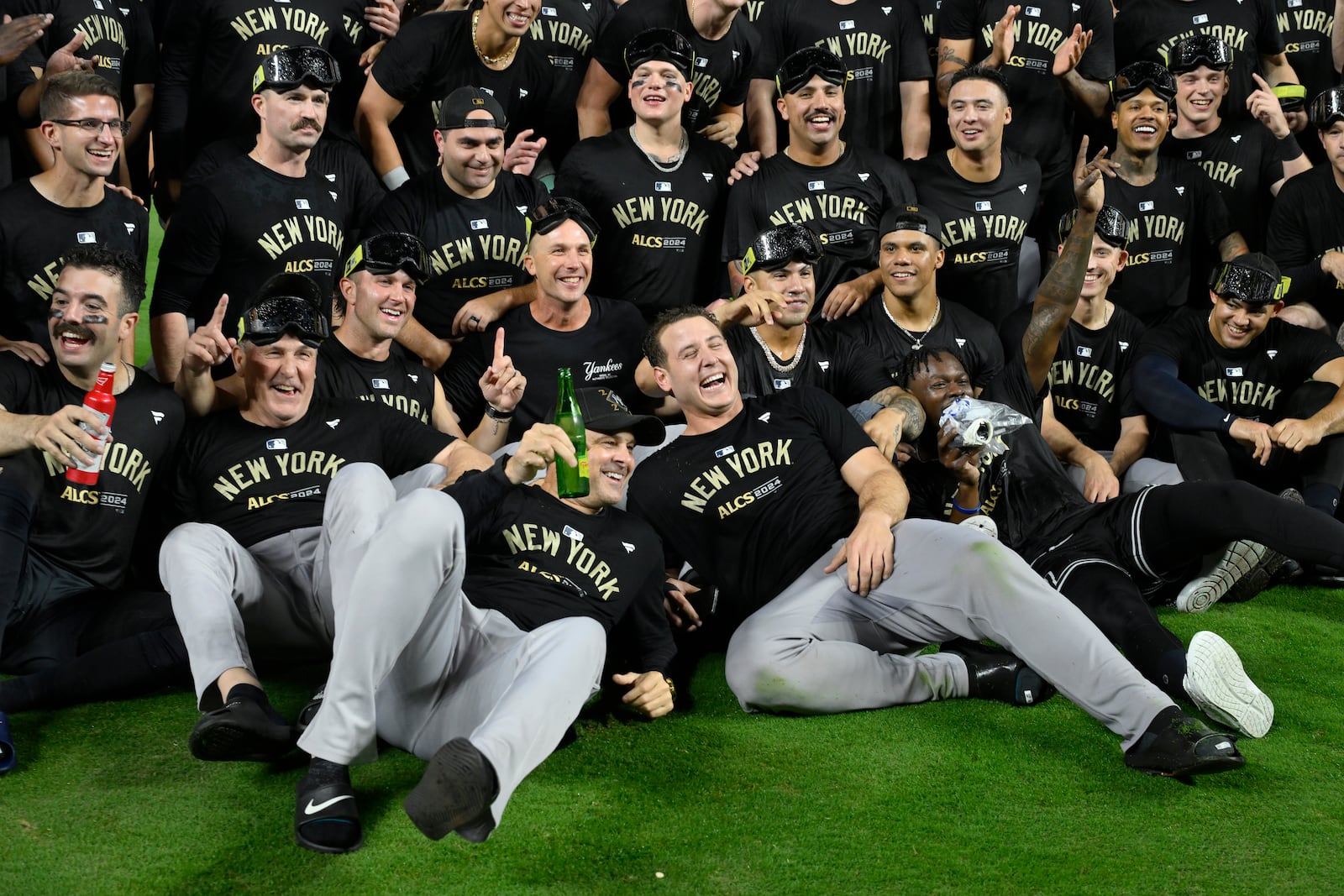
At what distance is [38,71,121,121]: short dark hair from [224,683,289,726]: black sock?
2706 millimetres

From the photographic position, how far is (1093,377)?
6418 mm

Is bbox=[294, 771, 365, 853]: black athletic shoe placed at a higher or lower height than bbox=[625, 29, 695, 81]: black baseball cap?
lower

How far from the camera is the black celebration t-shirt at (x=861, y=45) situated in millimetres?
7027

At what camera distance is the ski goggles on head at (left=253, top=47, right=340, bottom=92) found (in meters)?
5.62

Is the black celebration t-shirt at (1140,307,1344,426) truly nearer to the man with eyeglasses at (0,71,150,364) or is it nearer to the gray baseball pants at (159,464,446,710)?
the gray baseball pants at (159,464,446,710)

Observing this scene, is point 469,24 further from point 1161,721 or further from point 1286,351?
point 1161,721

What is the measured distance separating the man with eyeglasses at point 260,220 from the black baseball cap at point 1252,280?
400cm

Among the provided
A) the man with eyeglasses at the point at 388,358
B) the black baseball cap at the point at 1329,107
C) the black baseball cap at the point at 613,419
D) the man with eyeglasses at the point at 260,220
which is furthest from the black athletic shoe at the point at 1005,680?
the black baseball cap at the point at 1329,107

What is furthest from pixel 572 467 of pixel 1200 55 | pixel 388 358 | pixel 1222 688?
pixel 1200 55

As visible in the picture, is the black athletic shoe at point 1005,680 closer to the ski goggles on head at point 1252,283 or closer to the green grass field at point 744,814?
the green grass field at point 744,814

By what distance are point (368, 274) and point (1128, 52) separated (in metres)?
4.74

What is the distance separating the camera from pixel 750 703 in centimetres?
436

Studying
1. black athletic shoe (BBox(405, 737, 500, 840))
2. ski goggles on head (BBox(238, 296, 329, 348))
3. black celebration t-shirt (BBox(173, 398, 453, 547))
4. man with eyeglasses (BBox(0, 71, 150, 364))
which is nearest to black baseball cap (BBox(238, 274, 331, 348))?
ski goggles on head (BBox(238, 296, 329, 348))

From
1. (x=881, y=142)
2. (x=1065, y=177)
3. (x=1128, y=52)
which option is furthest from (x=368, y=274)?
(x=1128, y=52)
